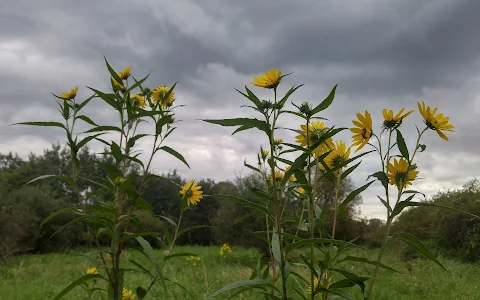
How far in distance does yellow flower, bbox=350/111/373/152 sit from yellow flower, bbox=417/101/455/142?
18cm

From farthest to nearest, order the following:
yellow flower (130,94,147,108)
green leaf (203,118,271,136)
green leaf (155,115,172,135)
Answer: yellow flower (130,94,147,108) → green leaf (155,115,172,135) → green leaf (203,118,271,136)

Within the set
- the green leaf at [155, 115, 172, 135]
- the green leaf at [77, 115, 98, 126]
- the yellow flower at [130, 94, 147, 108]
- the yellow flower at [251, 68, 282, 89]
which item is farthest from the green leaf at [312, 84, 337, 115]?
the yellow flower at [130, 94, 147, 108]

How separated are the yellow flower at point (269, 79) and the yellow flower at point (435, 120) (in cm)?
48

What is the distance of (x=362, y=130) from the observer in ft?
4.33

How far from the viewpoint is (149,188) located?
21859 mm

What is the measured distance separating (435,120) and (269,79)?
54 centimetres

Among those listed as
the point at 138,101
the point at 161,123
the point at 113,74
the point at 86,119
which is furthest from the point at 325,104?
the point at 138,101

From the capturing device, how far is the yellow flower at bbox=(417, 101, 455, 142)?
132 cm

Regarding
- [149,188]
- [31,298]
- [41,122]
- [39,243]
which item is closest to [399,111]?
[41,122]

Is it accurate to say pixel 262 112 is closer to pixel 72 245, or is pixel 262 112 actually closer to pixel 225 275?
pixel 225 275

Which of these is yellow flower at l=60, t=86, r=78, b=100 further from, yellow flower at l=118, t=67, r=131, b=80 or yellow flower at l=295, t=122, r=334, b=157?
yellow flower at l=295, t=122, r=334, b=157

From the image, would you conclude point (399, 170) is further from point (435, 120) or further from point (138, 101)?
point (138, 101)

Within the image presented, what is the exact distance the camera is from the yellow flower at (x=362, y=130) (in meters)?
1.29

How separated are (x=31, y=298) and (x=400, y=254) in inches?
300
